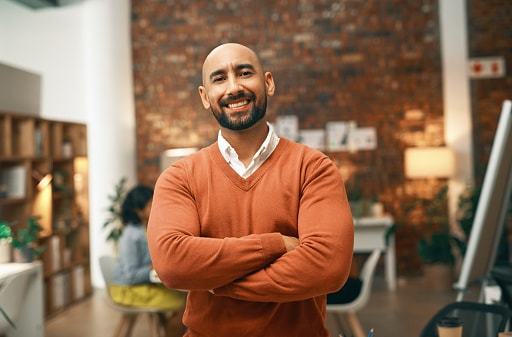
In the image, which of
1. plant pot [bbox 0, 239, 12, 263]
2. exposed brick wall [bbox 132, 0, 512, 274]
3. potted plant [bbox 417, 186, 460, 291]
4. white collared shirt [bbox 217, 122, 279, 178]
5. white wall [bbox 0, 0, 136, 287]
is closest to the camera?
white collared shirt [bbox 217, 122, 279, 178]

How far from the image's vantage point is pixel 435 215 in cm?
768

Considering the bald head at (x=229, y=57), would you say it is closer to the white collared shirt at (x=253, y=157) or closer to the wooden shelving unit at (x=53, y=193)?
the white collared shirt at (x=253, y=157)

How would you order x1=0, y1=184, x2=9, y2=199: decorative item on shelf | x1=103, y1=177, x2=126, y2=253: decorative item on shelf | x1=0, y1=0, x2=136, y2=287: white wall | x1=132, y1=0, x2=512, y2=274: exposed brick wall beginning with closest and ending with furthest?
x1=0, y1=184, x2=9, y2=199: decorative item on shelf < x1=103, y1=177, x2=126, y2=253: decorative item on shelf < x1=0, y1=0, x2=136, y2=287: white wall < x1=132, y1=0, x2=512, y2=274: exposed brick wall

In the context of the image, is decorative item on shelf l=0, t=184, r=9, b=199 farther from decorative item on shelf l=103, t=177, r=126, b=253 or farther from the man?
the man

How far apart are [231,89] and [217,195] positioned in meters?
0.28

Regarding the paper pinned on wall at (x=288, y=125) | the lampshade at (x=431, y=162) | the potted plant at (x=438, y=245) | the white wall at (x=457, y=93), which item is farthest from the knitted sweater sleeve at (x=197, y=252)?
the white wall at (x=457, y=93)

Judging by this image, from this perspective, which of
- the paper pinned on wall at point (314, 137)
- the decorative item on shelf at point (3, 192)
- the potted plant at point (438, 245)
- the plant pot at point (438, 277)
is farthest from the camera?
the paper pinned on wall at point (314, 137)

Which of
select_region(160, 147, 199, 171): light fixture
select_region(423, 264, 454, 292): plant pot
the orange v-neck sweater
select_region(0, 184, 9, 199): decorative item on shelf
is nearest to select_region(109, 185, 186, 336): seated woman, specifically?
select_region(0, 184, 9, 199): decorative item on shelf

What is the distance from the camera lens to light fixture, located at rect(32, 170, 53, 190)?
5.94 meters

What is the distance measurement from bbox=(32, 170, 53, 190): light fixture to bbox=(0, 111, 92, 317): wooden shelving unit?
16 millimetres

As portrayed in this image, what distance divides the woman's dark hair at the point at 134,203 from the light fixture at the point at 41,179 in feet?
5.79

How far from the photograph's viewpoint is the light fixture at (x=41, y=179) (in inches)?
234

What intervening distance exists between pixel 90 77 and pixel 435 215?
182 inches

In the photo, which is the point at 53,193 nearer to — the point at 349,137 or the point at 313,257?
the point at 349,137
